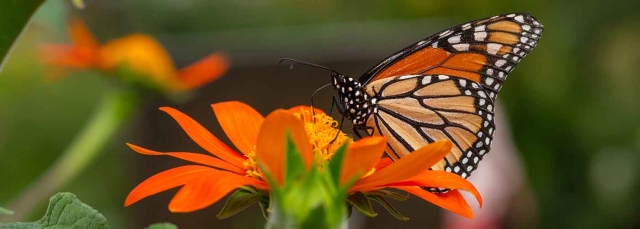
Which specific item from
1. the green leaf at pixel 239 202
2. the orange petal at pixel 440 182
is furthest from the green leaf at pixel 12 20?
the orange petal at pixel 440 182

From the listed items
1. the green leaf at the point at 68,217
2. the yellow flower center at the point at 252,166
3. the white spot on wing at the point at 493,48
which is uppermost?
the white spot on wing at the point at 493,48

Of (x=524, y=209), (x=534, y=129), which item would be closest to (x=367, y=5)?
(x=534, y=129)

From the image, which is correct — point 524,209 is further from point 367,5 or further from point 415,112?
→ point 415,112

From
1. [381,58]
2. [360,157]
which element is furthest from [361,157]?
[381,58]

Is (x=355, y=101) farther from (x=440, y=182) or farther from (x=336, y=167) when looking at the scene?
(x=336, y=167)

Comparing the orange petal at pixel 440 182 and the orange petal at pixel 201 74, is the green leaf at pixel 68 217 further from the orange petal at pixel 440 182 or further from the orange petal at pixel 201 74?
the orange petal at pixel 201 74

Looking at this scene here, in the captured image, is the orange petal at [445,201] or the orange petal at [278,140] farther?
the orange petal at [445,201]
